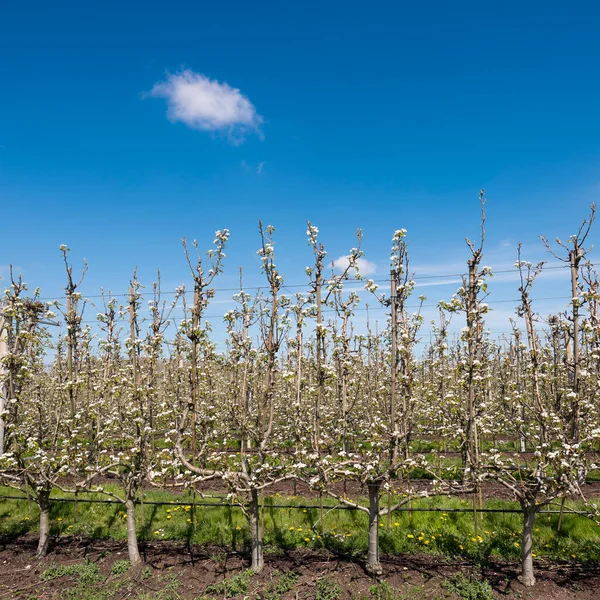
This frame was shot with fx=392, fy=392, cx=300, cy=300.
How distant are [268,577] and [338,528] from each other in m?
2.22

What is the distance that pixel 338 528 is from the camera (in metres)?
9.15

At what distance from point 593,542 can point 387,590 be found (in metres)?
4.77

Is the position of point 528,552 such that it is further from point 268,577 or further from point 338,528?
point 268,577

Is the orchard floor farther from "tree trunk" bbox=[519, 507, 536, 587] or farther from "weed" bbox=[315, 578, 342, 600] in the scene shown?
"tree trunk" bbox=[519, 507, 536, 587]

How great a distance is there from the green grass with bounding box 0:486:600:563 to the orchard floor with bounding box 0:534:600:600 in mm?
354

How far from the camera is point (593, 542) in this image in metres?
8.23

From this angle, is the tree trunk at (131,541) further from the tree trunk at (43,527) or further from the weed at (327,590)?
the weed at (327,590)

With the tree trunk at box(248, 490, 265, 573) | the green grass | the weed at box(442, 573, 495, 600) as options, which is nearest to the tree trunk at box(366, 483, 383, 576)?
the green grass

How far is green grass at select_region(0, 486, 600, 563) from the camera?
8344 millimetres

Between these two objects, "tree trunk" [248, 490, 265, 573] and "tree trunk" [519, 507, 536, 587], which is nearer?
"tree trunk" [519, 507, 536, 587]

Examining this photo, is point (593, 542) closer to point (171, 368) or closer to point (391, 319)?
point (391, 319)

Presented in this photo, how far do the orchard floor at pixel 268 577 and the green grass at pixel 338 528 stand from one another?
354 mm

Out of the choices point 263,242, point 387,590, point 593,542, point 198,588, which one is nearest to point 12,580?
point 198,588

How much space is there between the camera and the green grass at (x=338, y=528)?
834 centimetres
